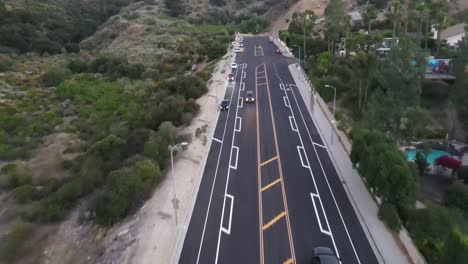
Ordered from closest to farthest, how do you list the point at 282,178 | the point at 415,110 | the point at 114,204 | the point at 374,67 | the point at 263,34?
the point at 114,204, the point at 282,178, the point at 415,110, the point at 374,67, the point at 263,34

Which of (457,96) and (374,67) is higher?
(374,67)

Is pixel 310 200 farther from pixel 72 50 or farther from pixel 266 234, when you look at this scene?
pixel 72 50

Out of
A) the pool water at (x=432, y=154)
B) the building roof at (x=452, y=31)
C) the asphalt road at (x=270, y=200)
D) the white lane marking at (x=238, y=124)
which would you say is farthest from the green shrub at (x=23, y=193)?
the building roof at (x=452, y=31)

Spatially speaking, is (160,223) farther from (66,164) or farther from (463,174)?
(463,174)

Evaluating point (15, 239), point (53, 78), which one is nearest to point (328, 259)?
point (15, 239)

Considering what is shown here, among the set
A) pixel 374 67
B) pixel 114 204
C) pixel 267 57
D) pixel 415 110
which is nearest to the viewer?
pixel 114 204

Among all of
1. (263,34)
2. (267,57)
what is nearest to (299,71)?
(267,57)

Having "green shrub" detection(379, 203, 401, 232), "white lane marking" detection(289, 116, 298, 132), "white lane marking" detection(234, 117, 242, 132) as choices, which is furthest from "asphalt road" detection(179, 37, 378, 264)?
"green shrub" detection(379, 203, 401, 232)

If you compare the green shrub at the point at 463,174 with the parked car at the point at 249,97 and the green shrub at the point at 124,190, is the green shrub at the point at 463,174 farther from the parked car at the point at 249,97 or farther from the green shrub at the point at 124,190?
the green shrub at the point at 124,190
